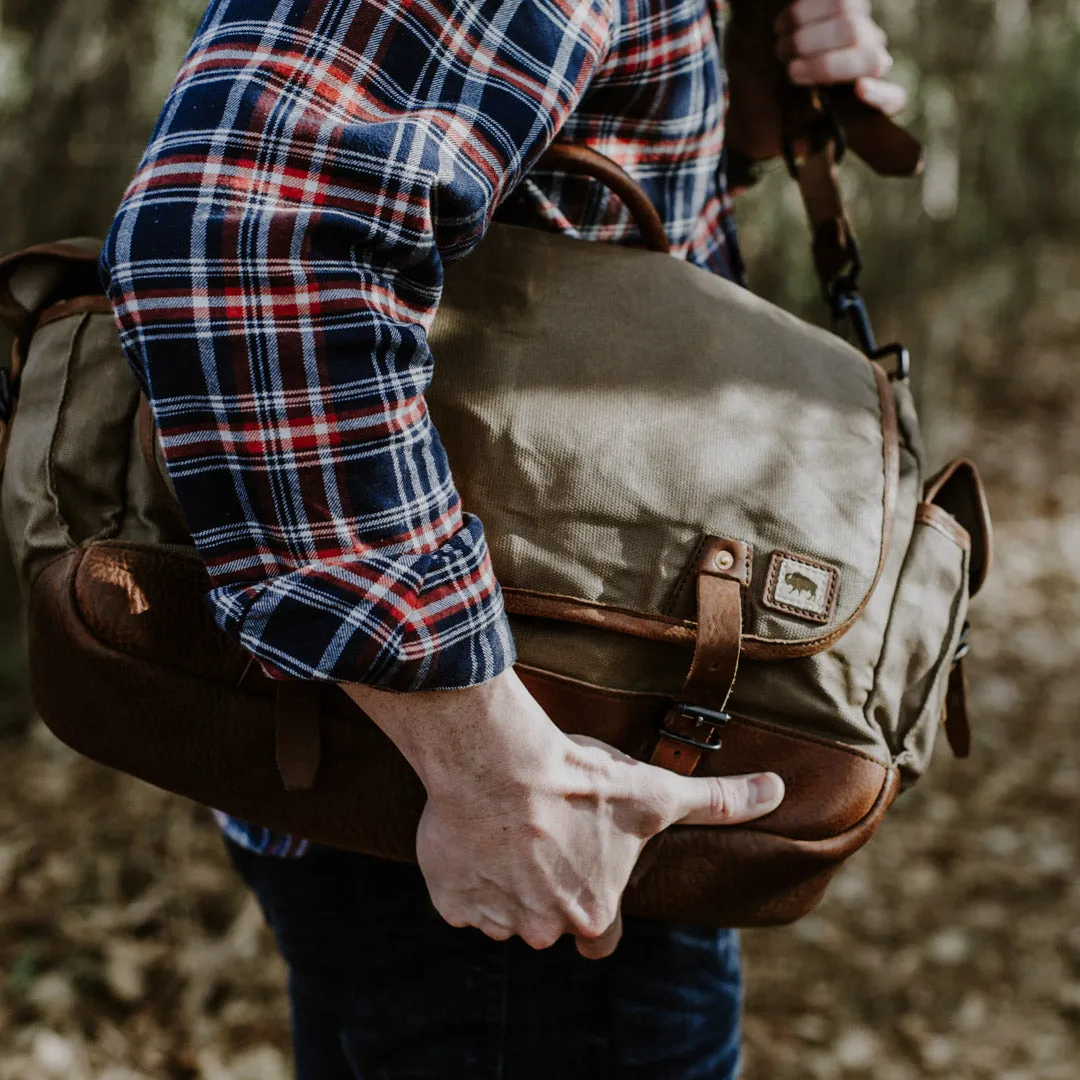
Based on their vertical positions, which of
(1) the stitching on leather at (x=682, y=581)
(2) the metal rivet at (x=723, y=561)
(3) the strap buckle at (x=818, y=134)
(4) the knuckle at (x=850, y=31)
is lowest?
(1) the stitching on leather at (x=682, y=581)

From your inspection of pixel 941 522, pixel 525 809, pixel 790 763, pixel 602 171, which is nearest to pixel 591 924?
pixel 525 809

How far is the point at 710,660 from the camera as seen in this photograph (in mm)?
1013

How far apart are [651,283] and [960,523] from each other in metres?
0.48

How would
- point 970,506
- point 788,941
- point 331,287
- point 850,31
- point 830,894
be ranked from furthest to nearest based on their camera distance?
point 830,894 → point 788,941 → point 850,31 → point 970,506 → point 331,287

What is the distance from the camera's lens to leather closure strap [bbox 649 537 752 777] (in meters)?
1.01

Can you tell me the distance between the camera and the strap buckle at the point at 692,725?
1021 millimetres

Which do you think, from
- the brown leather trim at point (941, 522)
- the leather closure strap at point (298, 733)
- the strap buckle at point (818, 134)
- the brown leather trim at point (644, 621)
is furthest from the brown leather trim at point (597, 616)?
the strap buckle at point (818, 134)

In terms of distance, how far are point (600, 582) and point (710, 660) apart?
0.13 metres

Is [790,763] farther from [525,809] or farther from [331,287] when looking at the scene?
[331,287]

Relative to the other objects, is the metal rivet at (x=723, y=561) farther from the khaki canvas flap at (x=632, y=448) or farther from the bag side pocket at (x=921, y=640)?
the bag side pocket at (x=921, y=640)

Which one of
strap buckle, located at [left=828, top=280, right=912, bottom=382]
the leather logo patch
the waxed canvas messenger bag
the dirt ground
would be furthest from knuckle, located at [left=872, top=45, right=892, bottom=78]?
the dirt ground

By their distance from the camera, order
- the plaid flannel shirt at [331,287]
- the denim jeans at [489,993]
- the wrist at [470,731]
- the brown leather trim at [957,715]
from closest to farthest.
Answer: the plaid flannel shirt at [331,287] < the wrist at [470,731] < the denim jeans at [489,993] < the brown leather trim at [957,715]

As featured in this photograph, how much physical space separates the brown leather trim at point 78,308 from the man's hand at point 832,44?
942 mm

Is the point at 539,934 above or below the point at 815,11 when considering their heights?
below
